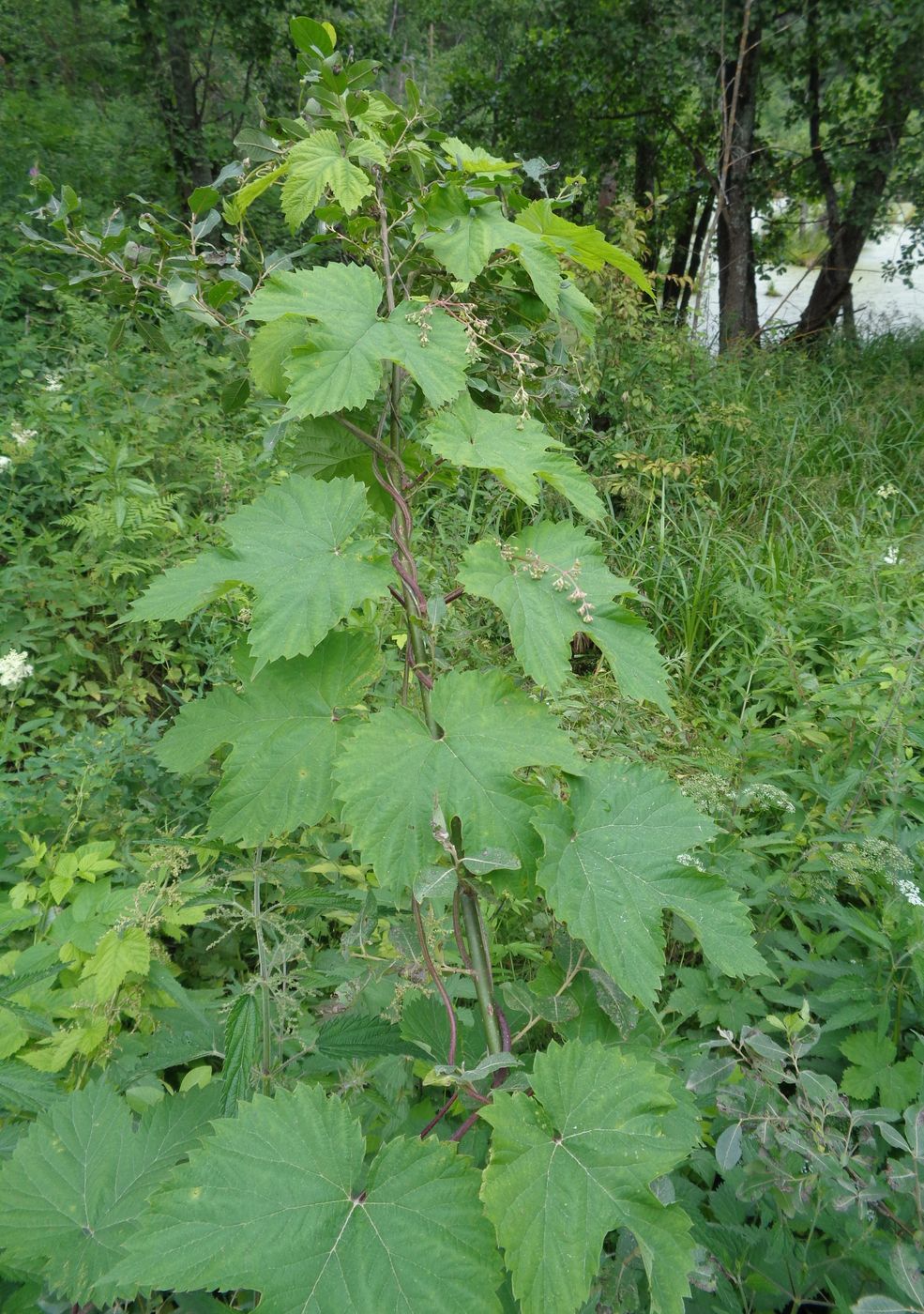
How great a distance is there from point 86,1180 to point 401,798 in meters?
0.58

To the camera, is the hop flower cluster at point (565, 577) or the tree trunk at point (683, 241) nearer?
the hop flower cluster at point (565, 577)

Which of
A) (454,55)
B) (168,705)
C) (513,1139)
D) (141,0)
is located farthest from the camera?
(454,55)

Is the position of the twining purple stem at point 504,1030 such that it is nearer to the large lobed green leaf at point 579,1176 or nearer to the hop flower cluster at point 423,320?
the large lobed green leaf at point 579,1176

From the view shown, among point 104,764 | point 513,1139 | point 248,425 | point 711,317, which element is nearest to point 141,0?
point 248,425

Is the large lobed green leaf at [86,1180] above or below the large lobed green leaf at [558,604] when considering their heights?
below

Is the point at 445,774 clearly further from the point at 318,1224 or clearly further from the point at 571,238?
the point at 571,238

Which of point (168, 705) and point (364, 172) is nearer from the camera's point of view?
point (364, 172)

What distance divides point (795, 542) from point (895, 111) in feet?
17.9

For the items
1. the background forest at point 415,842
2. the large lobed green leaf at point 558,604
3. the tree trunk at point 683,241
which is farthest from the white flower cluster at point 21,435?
the tree trunk at point 683,241

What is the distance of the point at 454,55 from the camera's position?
10398mm

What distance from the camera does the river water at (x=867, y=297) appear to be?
27.1 feet

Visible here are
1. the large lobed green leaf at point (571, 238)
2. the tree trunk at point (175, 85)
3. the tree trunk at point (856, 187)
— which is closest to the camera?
the large lobed green leaf at point (571, 238)

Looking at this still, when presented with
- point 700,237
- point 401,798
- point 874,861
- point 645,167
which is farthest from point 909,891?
point 700,237

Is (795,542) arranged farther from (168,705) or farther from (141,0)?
(141,0)
